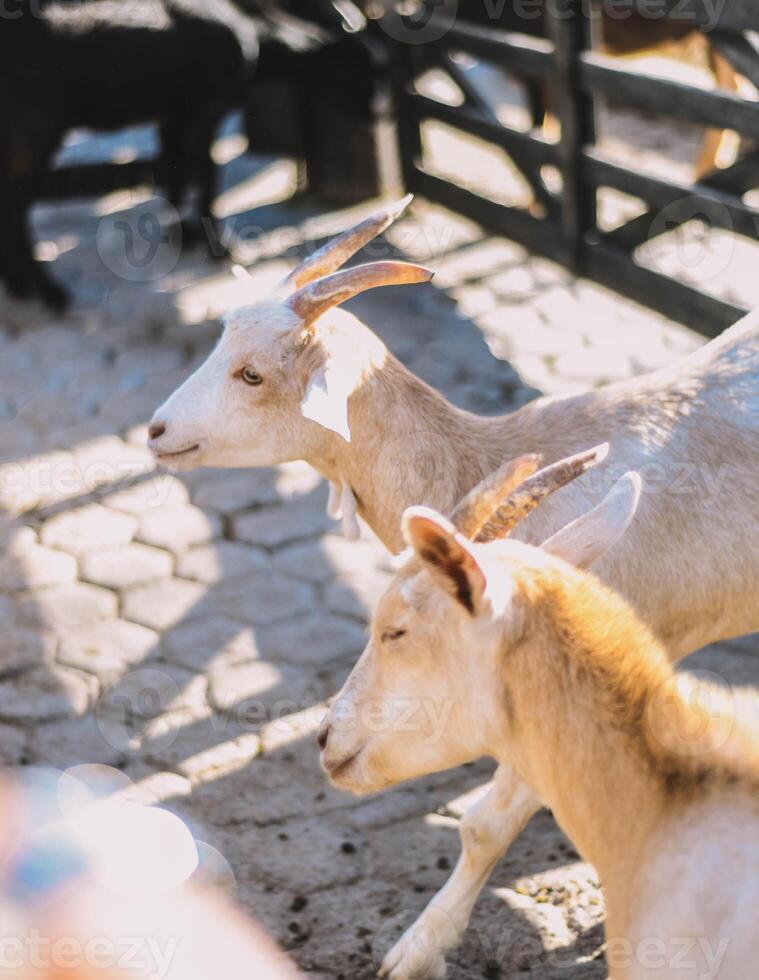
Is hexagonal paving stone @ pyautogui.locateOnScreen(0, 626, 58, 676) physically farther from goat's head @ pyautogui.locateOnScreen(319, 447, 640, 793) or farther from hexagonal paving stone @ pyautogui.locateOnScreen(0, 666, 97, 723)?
goat's head @ pyautogui.locateOnScreen(319, 447, 640, 793)

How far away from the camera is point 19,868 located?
220 cm

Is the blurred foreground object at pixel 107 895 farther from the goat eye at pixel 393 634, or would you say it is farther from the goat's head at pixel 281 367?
the goat's head at pixel 281 367

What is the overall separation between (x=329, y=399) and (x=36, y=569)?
7.03 feet

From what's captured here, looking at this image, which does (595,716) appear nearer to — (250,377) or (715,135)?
(250,377)

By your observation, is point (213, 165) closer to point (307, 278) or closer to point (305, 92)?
point (305, 92)

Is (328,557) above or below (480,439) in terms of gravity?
below

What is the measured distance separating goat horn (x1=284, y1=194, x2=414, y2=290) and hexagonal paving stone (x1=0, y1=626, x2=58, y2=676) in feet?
5.48

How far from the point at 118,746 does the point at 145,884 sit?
1.01 metres

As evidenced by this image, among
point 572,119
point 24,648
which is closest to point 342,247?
point 24,648

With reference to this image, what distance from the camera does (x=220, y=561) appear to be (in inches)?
192

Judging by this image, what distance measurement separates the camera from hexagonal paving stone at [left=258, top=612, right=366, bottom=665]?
4.30 m

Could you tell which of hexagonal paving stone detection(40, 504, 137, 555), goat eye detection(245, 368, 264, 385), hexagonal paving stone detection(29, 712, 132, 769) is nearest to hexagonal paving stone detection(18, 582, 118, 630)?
hexagonal paving stone detection(40, 504, 137, 555)

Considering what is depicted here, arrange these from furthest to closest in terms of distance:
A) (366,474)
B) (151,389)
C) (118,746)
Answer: (151,389), (118,746), (366,474)

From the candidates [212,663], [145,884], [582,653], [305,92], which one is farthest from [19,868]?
[305,92]
